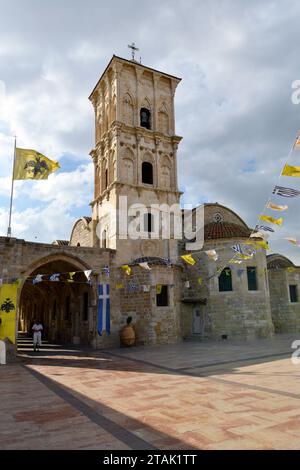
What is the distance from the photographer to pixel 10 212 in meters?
16.2

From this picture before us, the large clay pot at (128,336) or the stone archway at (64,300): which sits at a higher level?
the stone archway at (64,300)

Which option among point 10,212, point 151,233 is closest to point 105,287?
point 151,233

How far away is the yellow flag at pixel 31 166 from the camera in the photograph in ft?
51.6

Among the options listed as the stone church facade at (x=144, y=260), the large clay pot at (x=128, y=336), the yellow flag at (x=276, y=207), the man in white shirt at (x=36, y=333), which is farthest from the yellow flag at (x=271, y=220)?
the man in white shirt at (x=36, y=333)

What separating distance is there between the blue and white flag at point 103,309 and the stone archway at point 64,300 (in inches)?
17.3

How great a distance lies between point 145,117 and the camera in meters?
24.2

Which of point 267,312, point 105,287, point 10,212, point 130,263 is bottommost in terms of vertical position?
point 267,312

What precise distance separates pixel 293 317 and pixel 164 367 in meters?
16.8

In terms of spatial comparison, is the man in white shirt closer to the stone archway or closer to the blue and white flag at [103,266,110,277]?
the stone archway

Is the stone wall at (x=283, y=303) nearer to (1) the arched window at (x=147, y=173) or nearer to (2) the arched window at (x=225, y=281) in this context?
(2) the arched window at (x=225, y=281)

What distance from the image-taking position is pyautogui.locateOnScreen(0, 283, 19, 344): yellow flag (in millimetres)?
15172

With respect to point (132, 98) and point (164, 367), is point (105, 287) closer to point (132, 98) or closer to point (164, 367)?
point (164, 367)

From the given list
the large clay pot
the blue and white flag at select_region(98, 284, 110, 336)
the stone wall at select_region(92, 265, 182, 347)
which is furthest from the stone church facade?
Result: the large clay pot

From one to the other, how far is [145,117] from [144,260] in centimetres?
1075
